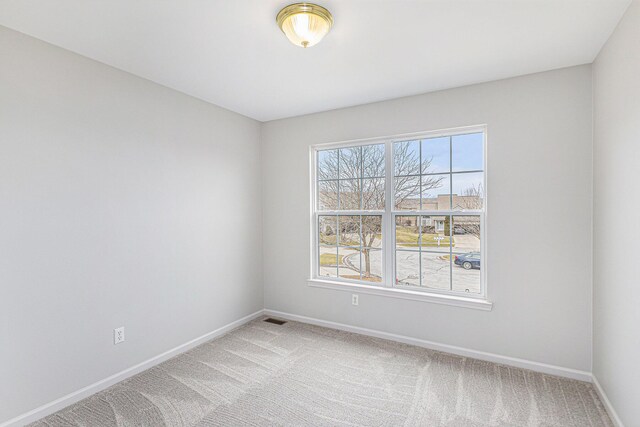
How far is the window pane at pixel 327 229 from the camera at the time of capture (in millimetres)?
3779

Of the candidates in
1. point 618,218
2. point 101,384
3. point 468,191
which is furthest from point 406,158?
point 101,384

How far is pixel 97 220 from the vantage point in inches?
95.4

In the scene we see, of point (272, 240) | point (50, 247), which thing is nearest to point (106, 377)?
point (50, 247)

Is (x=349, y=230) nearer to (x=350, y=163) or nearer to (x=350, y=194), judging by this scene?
(x=350, y=194)

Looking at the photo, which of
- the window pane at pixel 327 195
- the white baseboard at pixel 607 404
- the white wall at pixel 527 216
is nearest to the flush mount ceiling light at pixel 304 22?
the white wall at pixel 527 216

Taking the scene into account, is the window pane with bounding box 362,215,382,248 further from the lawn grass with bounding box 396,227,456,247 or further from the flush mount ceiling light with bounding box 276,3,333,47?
the flush mount ceiling light with bounding box 276,3,333,47

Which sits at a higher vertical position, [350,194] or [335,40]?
[335,40]

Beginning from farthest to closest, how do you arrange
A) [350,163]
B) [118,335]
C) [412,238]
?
[350,163]
[412,238]
[118,335]

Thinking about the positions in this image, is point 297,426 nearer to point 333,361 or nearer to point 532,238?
point 333,361

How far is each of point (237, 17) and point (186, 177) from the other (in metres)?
1.69

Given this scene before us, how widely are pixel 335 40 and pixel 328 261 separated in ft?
7.88

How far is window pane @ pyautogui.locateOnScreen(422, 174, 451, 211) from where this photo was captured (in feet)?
10.2

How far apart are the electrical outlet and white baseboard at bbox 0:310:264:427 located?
10.1 inches

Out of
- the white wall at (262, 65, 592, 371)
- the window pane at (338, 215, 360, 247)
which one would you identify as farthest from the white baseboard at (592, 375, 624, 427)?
the window pane at (338, 215, 360, 247)
